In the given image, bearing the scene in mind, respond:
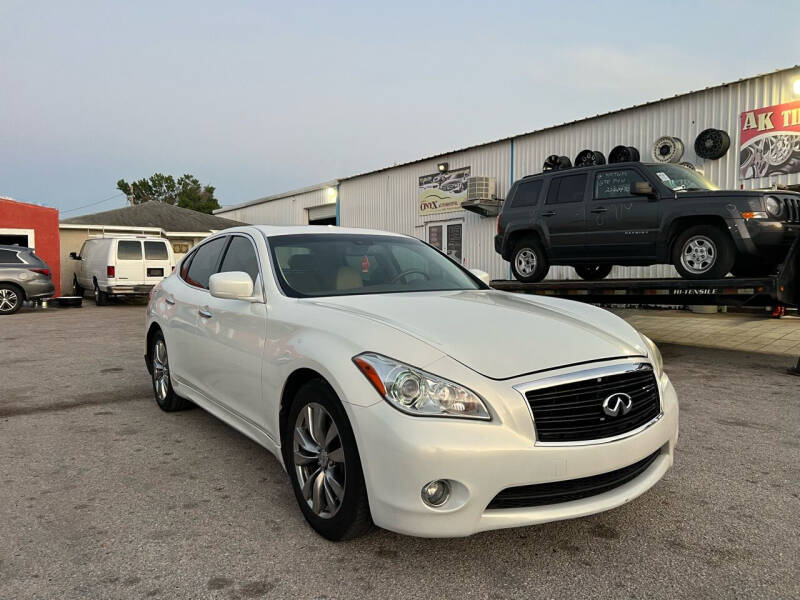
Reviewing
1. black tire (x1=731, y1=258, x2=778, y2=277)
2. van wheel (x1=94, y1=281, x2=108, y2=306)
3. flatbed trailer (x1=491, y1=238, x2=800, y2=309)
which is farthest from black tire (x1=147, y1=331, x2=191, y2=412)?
van wheel (x1=94, y1=281, x2=108, y2=306)

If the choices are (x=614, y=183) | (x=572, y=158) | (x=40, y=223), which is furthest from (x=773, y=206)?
(x=40, y=223)

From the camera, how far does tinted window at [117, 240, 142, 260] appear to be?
689 inches

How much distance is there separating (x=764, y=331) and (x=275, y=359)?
1074cm

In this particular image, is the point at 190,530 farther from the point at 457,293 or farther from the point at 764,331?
the point at 764,331

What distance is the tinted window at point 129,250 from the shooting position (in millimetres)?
17500

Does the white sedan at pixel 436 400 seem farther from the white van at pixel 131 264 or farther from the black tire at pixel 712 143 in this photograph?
the white van at pixel 131 264

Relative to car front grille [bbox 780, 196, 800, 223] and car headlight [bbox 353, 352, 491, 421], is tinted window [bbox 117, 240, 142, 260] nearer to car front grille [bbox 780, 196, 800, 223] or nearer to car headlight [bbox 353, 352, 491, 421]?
car front grille [bbox 780, 196, 800, 223]

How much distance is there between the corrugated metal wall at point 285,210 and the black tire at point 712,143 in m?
15.8

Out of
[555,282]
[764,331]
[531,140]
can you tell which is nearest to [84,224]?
[531,140]

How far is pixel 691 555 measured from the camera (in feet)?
8.81

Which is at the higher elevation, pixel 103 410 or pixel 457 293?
pixel 457 293

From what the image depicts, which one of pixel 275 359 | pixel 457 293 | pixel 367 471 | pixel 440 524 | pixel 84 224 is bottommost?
pixel 440 524

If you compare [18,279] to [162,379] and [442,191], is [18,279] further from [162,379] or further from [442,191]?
[162,379]

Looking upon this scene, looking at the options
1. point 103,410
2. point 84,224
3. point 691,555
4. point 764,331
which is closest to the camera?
point 691,555
